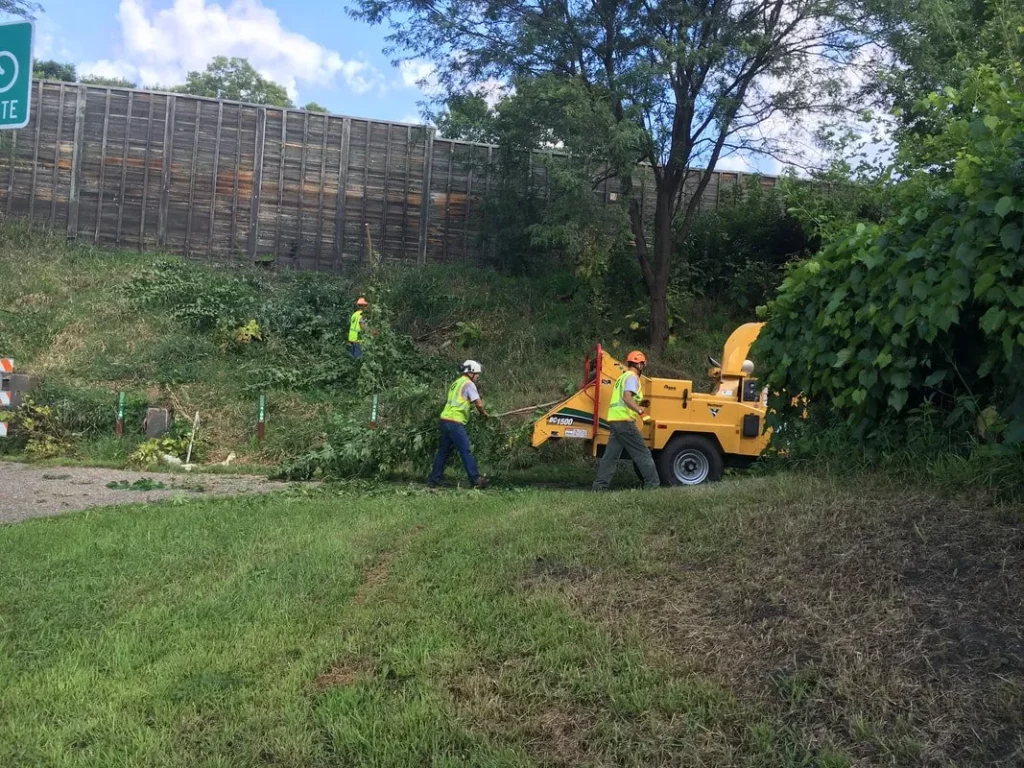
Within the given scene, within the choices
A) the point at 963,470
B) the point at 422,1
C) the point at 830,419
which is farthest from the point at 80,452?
the point at 963,470

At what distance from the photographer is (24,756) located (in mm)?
3451

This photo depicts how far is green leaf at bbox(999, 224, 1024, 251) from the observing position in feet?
13.1

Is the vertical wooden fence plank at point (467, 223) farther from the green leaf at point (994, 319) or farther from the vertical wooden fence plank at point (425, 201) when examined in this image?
the green leaf at point (994, 319)

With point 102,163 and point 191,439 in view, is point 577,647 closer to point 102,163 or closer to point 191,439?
point 191,439

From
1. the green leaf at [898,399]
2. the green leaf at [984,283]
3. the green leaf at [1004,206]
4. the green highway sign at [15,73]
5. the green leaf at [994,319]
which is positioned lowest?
the green leaf at [898,399]

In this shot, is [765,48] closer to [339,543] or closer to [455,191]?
[455,191]

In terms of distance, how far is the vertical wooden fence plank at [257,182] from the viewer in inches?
762

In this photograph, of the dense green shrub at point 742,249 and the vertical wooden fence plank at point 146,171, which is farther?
the vertical wooden fence plank at point 146,171

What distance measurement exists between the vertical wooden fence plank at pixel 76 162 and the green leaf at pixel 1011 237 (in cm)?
1968

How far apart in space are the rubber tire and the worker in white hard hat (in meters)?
2.26

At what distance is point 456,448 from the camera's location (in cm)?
1061

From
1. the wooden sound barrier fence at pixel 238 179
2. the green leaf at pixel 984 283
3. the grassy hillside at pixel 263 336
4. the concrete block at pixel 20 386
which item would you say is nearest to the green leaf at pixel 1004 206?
the green leaf at pixel 984 283

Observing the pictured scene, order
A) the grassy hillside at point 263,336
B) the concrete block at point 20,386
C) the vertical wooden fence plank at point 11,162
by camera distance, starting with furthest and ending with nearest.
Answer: the vertical wooden fence plank at point 11,162
the grassy hillside at point 263,336
the concrete block at point 20,386

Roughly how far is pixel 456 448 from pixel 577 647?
688cm
